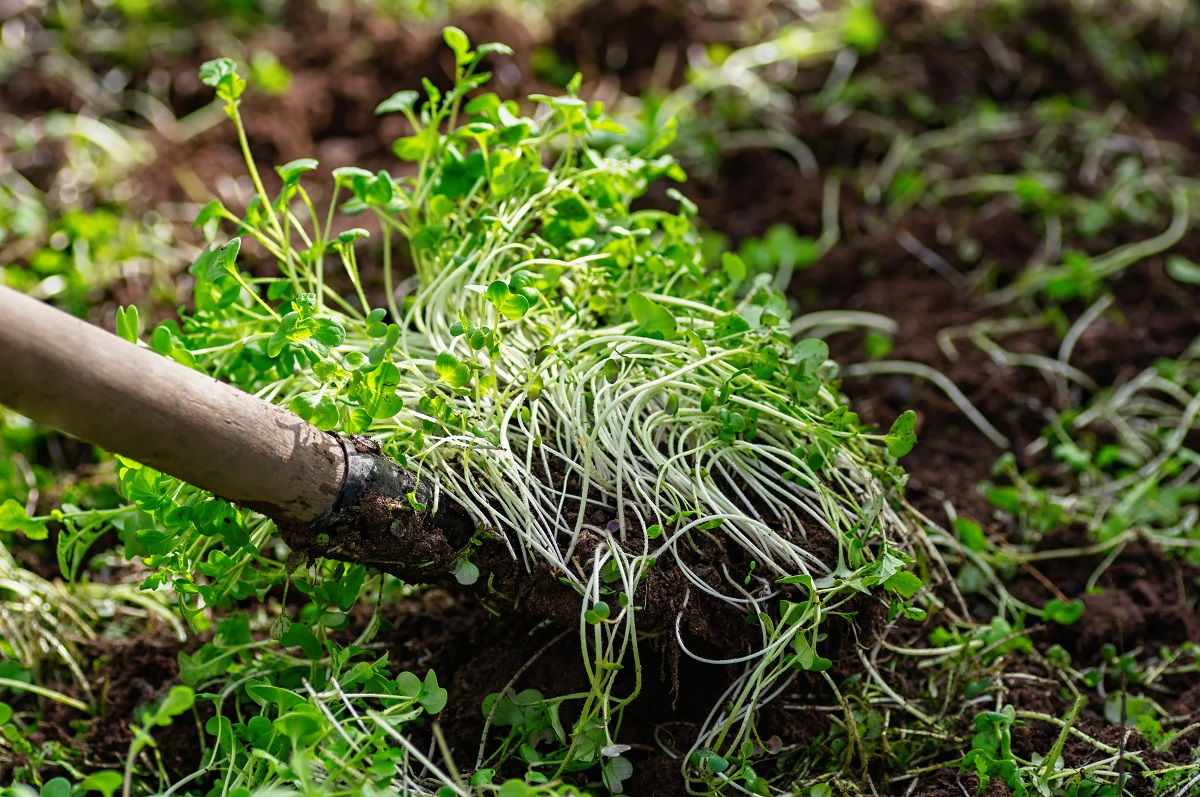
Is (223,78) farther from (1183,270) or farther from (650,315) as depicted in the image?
(1183,270)

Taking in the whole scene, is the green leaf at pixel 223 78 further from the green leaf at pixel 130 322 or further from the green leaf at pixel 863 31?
the green leaf at pixel 863 31

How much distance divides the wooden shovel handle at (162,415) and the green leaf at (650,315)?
0.41 meters

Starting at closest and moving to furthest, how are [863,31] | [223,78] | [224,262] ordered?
[224,262]
[223,78]
[863,31]

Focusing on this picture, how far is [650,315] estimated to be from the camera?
1.45 metres

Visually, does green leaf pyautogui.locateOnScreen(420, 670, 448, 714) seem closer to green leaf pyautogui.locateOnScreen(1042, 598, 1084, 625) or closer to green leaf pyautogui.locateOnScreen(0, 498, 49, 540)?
green leaf pyautogui.locateOnScreen(0, 498, 49, 540)

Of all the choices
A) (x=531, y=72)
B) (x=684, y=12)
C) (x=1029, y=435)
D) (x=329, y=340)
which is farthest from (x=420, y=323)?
(x=684, y=12)

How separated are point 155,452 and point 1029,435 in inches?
64.7

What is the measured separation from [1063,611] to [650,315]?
836 mm

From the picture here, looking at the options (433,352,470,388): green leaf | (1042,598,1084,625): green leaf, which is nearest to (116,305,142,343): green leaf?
(433,352,470,388): green leaf

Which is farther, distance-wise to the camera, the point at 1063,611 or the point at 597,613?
the point at 1063,611

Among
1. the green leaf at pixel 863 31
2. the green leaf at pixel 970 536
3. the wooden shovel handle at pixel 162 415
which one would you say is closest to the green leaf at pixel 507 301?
the wooden shovel handle at pixel 162 415

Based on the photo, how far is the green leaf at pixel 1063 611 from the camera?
174 centimetres

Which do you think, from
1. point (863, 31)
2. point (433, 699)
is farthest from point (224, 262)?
point (863, 31)

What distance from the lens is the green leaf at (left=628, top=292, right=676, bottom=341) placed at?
1438 mm
